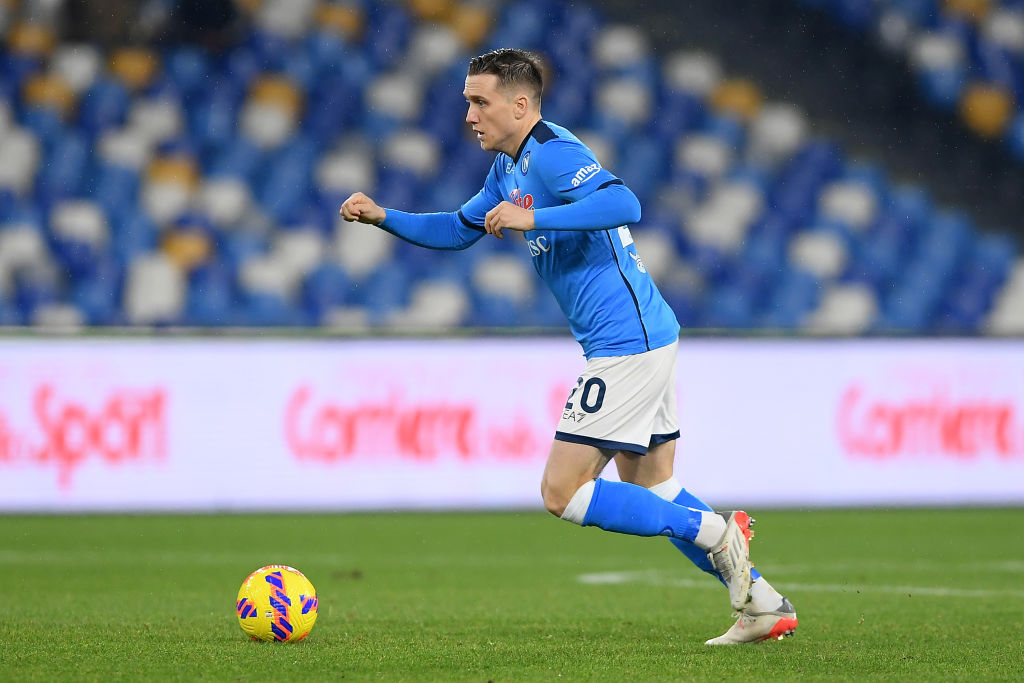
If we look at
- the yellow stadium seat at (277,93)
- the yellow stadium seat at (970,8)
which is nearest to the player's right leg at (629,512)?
the yellow stadium seat at (277,93)

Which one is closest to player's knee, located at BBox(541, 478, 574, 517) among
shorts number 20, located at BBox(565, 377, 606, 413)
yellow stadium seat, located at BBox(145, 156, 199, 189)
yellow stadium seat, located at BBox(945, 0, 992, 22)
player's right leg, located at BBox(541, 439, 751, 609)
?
player's right leg, located at BBox(541, 439, 751, 609)

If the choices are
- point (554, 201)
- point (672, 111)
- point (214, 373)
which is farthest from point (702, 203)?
point (554, 201)

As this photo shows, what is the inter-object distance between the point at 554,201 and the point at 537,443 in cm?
553

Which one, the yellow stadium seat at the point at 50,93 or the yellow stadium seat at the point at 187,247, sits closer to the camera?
the yellow stadium seat at the point at 187,247

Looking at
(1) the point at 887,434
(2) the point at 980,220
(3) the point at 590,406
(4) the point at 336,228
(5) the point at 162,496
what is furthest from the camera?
(2) the point at 980,220

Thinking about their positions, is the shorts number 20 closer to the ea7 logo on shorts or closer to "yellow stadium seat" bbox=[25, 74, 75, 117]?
the ea7 logo on shorts

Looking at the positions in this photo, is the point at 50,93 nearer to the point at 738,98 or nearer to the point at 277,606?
the point at 738,98

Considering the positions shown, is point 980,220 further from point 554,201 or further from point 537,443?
point 554,201

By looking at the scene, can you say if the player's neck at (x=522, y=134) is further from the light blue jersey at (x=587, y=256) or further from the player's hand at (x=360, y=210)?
the player's hand at (x=360, y=210)

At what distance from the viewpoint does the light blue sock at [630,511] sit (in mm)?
4809

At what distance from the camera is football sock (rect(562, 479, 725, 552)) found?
189 inches

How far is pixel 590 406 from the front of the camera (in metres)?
A: 4.86

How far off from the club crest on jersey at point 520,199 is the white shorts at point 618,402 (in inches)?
23.8

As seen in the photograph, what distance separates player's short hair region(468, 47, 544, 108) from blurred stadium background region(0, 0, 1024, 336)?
23.7ft
